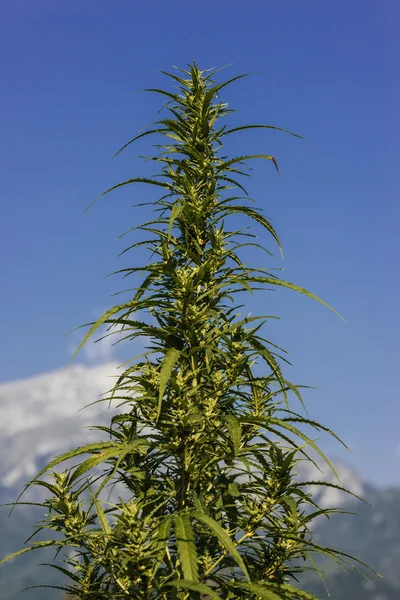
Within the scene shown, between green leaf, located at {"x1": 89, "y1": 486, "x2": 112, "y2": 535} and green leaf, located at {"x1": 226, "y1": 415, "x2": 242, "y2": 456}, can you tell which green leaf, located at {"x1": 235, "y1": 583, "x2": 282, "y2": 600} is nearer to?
green leaf, located at {"x1": 226, "y1": 415, "x2": 242, "y2": 456}

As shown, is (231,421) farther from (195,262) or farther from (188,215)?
(188,215)

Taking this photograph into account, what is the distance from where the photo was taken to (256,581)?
15.7ft

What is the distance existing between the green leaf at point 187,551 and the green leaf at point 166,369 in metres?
0.72

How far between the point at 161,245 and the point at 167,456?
1692 millimetres

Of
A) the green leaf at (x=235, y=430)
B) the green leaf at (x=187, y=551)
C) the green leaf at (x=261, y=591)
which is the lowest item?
the green leaf at (x=261, y=591)

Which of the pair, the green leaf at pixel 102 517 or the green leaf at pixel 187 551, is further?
the green leaf at pixel 102 517

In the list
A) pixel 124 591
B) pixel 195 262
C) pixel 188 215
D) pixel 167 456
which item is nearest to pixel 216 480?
pixel 167 456

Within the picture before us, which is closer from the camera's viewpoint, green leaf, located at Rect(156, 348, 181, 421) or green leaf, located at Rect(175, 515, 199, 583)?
green leaf, located at Rect(175, 515, 199, 583)

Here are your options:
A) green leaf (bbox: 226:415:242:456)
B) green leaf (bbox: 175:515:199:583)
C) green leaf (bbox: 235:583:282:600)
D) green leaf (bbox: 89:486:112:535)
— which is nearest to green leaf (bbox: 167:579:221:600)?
green leaf (bbox: 175:515:199:583)

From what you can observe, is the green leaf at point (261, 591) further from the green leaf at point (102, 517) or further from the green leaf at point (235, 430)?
the green leaf at point (102, 517)

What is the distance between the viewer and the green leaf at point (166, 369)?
429cm

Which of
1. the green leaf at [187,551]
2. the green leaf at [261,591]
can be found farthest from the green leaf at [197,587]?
the green leaf at [261,591]

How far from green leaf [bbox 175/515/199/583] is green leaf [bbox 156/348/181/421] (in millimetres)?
722

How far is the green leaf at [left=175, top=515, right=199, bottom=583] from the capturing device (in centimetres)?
398
